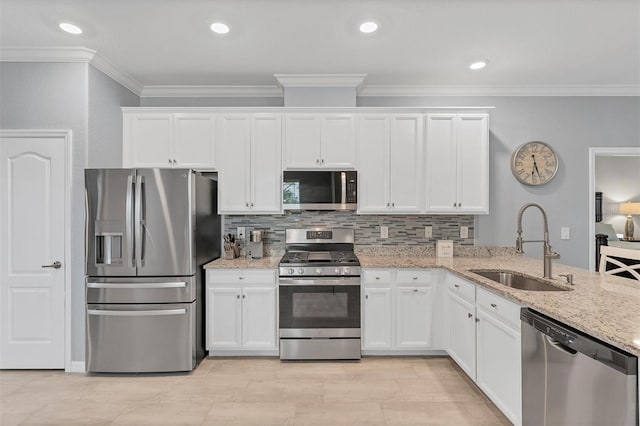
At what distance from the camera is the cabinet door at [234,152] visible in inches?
135

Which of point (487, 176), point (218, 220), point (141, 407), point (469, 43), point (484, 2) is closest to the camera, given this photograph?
point (484, 2)

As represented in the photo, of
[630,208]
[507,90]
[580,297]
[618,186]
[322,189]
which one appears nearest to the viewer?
[580,297]

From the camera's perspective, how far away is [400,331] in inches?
123

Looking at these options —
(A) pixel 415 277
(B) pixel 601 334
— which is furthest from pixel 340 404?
(B) pixel 601 334

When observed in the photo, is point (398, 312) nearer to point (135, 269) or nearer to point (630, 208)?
point (135, 269)

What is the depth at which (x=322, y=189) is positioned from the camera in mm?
3365

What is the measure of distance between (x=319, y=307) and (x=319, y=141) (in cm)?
165

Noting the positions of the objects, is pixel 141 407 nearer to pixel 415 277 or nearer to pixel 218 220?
pixel 218 220

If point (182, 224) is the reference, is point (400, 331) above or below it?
below

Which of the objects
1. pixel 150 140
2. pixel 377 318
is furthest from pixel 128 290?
pixel 377 318

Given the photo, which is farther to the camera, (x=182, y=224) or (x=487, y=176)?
(x=487, y=176)

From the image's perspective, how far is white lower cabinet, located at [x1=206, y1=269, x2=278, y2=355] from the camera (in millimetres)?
3115

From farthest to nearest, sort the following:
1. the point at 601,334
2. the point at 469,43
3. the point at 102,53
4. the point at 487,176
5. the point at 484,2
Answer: the point at 487,176 < the point at 102,53 < the point at 469,43 < the point at 484,2 < the point at 601,334

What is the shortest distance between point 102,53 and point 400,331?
3.73 meters
